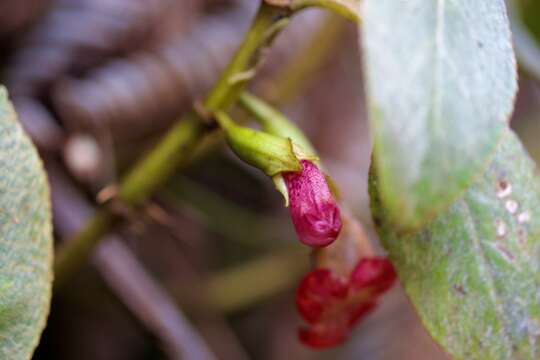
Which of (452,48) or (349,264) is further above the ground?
(452,48)

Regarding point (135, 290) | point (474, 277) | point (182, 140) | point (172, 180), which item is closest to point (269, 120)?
point (182, 140)

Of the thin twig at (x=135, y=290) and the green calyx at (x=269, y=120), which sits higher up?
the green calyx at (x=269, y=120)

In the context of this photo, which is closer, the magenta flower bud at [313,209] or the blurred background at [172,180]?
the magenta flower bud at [313,209]

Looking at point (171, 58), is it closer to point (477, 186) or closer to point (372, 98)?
point (477, 186)

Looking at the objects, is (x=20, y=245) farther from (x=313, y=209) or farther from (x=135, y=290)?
(x=135, y=290)

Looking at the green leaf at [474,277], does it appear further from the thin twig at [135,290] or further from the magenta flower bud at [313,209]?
the thin twig at [135,290]

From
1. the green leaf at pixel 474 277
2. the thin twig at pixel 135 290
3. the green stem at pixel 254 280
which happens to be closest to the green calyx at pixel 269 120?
the green leaf at pixel 474 277

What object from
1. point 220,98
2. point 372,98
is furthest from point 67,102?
point 372,98
